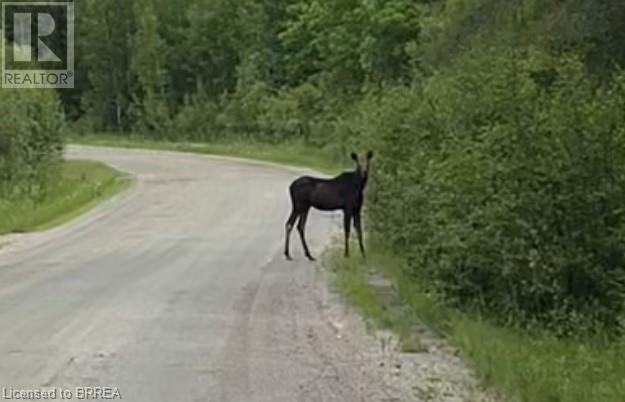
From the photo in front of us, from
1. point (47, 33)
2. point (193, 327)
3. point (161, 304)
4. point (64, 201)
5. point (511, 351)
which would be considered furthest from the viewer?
point (47, 33)

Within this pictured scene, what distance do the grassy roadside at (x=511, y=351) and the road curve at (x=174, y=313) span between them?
694 millimetres

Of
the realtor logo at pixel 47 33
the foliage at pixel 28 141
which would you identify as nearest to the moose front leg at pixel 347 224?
the foliage at pixel 28 141

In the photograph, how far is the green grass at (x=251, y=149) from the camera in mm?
48969

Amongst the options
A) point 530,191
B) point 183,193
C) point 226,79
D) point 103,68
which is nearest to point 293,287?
point 530,191

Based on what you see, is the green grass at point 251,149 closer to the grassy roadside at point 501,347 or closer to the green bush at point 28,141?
the green bush at point 28,141

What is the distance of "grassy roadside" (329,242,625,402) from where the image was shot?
9688 millimetres

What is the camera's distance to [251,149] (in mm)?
59688

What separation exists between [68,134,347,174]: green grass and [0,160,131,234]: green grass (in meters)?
7.73

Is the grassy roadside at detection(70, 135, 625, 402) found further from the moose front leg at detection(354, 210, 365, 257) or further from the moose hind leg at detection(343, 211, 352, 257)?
the moose hind leg at detection(343, 211, 352, 257)

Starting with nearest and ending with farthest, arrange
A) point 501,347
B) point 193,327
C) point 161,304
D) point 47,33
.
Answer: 1. point 501,347
2. point 193,327
3. point 161,304
4. point 47,33

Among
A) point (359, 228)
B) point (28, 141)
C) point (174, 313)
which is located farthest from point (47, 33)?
point (174, 313)

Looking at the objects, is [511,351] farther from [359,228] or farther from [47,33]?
[47,33]

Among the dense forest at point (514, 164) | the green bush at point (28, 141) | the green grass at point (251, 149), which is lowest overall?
the green grass at point (251, 149)

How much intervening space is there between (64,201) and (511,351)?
2446 centimetres
